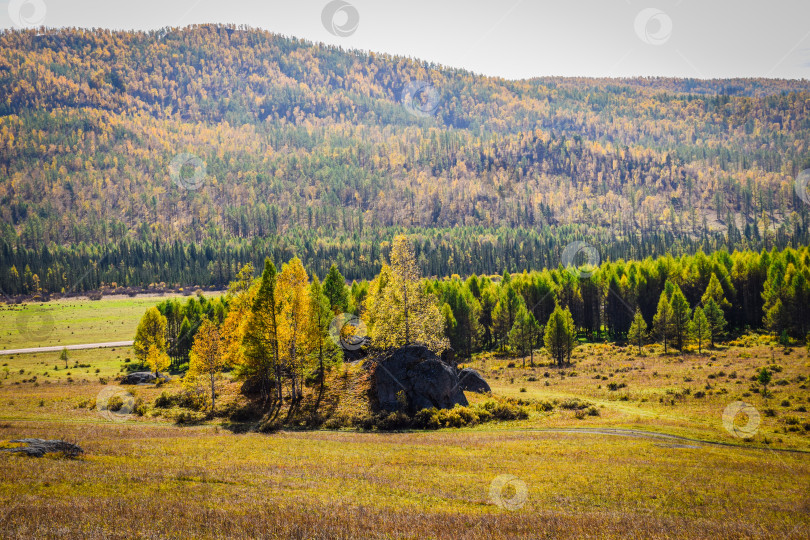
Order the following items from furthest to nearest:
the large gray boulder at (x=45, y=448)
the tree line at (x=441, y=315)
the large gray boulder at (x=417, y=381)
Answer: the tree line at (x=441, y=315)
the large gray boulder at (x=417, y=381)
the large gray boulder at (x=45, y=448)

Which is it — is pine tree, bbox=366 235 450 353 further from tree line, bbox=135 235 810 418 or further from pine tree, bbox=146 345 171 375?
pine tree, bbox=146 345 171 375

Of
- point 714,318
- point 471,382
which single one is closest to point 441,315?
→ point 471,382
